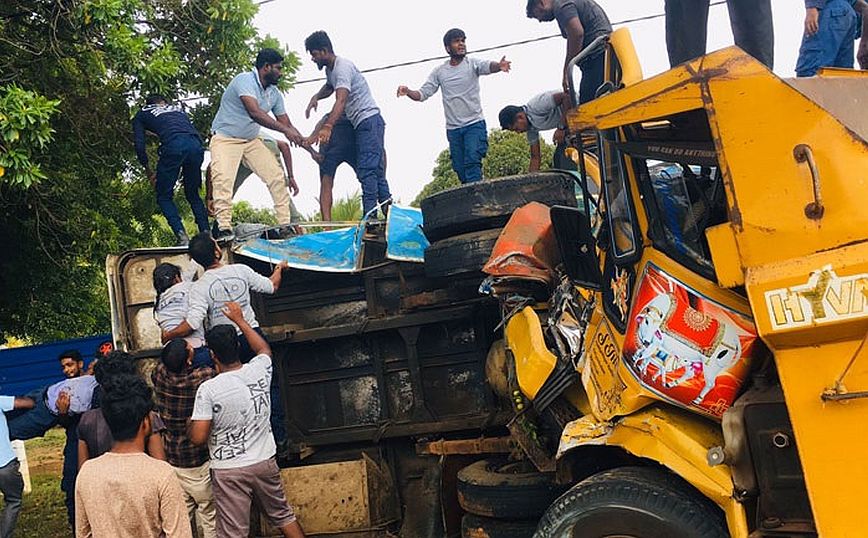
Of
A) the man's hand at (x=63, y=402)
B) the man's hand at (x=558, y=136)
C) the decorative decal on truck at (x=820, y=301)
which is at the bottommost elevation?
the man's hand at (x=63, y=402)

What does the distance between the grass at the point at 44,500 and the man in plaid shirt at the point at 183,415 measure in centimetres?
418

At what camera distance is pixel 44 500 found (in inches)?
449

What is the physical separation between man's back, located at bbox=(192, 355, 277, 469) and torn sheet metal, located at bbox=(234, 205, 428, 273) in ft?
4.29

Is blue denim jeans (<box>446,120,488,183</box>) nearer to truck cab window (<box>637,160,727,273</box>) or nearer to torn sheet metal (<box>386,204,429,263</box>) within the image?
torn sheet metal (<box>386,204,429,263</box>)

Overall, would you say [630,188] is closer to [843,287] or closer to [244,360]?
[843,287]

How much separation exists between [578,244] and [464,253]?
1.92 meters

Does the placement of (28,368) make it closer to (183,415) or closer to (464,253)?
(183,415)

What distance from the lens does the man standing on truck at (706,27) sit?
5.28 meters

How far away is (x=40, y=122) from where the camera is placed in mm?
7211

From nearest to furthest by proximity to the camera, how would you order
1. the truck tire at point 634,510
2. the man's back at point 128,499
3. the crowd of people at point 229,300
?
the truck tire at point 634,510
the man's back at point 128,499
the crowd of people at point 229,300

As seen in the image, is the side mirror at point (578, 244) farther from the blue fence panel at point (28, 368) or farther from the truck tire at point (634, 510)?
the blue fence panel at point (28, 368)

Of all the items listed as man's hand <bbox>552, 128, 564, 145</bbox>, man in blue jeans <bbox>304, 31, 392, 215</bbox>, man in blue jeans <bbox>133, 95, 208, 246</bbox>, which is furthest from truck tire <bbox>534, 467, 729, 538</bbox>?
man in blue jeans <bbox>133, 95, 208, 246</bbox>

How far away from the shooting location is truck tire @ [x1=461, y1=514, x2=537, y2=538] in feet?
14.8

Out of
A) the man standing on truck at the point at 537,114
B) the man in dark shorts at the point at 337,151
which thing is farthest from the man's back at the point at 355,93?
the man standing on truck at the point at 537,114
